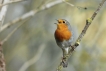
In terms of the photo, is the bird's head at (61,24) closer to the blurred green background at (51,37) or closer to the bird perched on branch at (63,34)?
the bird perched on branch at (63,34)

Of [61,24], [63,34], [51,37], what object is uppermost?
[61,24]

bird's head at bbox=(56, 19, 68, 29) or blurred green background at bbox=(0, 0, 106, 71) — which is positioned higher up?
bird's head at bbox=(56, 19, 68, 29)

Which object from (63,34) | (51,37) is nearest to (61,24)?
(63,34)

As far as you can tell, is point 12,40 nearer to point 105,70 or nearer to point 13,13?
point 13,13

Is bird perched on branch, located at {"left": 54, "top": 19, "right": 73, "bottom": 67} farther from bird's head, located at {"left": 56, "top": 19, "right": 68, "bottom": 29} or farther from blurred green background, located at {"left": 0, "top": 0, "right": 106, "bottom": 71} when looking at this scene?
blurred green background, located at {"left": 0, "top": 0, "right": 106, "bottom": 71}

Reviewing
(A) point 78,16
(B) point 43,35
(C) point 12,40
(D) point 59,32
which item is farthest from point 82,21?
(D) point 59,32

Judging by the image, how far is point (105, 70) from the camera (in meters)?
9.55

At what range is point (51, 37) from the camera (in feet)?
38.7

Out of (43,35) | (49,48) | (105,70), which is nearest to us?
(105,70)

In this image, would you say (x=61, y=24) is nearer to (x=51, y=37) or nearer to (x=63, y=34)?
(x=63, y=34)

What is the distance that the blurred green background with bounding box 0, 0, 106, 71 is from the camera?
9.07m

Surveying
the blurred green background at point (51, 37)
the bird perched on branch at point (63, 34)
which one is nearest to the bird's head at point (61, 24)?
the bird perched on branch at point (63, 34)

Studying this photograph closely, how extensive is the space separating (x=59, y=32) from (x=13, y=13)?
20.1 ft

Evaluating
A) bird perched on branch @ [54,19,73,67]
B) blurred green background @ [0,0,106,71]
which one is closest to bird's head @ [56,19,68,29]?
bird perched on branch @ [54,19,73,67]
